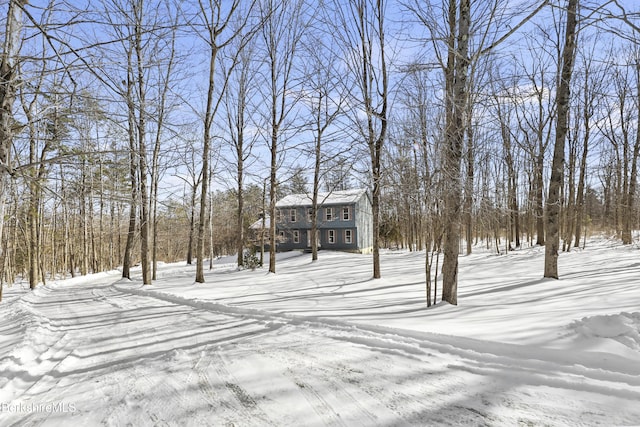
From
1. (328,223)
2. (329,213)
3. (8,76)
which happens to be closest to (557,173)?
(8,76)

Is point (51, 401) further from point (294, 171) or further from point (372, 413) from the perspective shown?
point (294, 171)

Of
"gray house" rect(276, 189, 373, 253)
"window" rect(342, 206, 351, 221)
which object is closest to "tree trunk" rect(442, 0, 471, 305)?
"gray house" rect(276, 189, 373, 253)

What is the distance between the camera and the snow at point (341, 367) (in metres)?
2.71

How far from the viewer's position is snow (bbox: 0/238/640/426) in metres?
2.71

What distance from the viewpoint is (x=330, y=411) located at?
9.04 feet

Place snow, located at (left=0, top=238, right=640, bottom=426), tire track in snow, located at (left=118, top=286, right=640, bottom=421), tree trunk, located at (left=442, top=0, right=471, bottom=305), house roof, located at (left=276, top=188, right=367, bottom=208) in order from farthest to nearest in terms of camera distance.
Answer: house roof, located at (left=276, top=188, right=367, bottom=208)
tree trunk, located at (left=442, top=0, right=471, bottom=305)
tire track in snow, located at (left=118, top=286, right=640, bottom=421)
snow, located at (left=0, top=238, right=640, bottom=426)

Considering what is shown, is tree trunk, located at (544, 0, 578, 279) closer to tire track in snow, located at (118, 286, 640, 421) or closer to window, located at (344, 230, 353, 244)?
tire track in snow, located at (118, 286, 640, 421)

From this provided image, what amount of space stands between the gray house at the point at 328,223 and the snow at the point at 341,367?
86.6 feet

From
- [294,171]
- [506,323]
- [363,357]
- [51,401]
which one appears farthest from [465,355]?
[294,171]

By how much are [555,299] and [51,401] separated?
759 centimetres

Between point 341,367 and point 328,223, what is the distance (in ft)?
98.4

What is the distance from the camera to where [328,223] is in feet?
110

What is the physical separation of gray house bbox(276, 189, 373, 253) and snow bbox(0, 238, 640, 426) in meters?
26.4

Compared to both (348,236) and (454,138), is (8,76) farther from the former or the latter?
(348,236)
